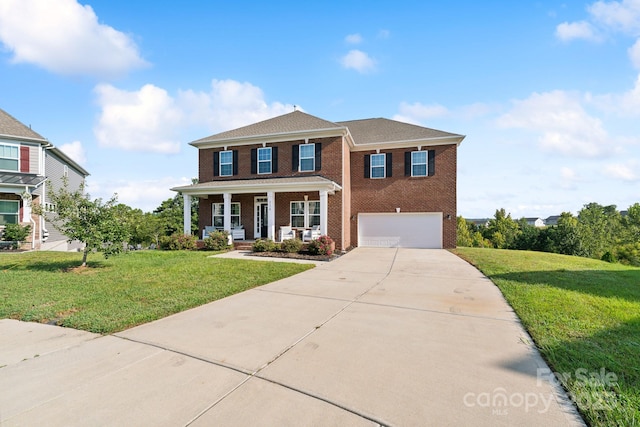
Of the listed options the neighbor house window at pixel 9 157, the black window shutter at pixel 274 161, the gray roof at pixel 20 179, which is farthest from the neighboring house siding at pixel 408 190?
the neighbor house window at pixel 9 157

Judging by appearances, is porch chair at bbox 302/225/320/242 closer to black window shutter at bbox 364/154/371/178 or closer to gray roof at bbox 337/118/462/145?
black window shutter at bbox 364/154/371/178

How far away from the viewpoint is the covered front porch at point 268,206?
1400 centimetres

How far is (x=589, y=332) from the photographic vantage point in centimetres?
388

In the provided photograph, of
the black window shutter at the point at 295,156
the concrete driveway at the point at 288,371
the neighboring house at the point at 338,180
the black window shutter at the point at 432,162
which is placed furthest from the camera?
the black window shutter at the point at 432,162

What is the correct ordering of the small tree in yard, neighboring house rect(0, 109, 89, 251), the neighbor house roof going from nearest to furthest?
the small tree in yard → neighboring house rect(0, 109, 89, 251) → the neighbor house roof

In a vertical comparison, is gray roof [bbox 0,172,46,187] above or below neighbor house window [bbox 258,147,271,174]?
below

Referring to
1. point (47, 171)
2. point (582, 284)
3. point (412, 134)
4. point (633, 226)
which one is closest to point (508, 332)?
point (582, 284)

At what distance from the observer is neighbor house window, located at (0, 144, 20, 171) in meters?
15.5

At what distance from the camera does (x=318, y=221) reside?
51.8ft

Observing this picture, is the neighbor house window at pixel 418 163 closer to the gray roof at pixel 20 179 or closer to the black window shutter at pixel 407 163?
the black window shutter at pixel 407 163

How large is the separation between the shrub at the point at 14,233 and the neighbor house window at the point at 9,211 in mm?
2026

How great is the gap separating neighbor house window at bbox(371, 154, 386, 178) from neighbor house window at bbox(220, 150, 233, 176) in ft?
28.3

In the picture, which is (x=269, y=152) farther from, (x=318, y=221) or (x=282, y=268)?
(x=282, y=268)

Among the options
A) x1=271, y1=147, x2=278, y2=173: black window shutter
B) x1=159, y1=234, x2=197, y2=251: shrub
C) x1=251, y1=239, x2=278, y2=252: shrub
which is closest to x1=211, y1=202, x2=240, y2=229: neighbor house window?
x1=159, y1=234, x2=197, y2=251: shrub
